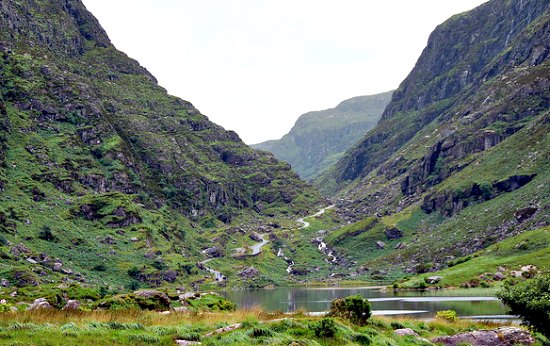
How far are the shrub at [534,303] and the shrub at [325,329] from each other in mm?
16291

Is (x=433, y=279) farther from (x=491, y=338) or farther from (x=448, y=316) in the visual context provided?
(x=491, y=338)

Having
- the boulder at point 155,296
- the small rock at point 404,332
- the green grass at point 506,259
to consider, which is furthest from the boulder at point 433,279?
the boulder at point 155,296

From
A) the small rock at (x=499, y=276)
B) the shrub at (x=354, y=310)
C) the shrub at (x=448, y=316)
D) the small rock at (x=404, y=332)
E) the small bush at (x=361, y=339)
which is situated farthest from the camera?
the small rock at (x=499, y=276)

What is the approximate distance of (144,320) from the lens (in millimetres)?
34688

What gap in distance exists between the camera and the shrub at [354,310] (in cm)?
4034

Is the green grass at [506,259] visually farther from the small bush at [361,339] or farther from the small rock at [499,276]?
the small bush at [361,339]

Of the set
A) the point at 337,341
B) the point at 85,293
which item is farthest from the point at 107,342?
the point at 85,293

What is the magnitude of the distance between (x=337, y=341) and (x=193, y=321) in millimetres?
10528

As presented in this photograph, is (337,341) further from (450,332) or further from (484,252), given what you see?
(484,252)

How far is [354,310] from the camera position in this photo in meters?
40.6

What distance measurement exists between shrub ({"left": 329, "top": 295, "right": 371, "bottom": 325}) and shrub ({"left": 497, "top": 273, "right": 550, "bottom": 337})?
11.1 metres

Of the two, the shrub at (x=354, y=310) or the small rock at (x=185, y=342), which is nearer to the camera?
the small rock at (x=185, y=342)

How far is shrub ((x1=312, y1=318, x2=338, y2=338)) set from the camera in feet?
103

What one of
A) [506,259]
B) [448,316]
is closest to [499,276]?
[506,259]
